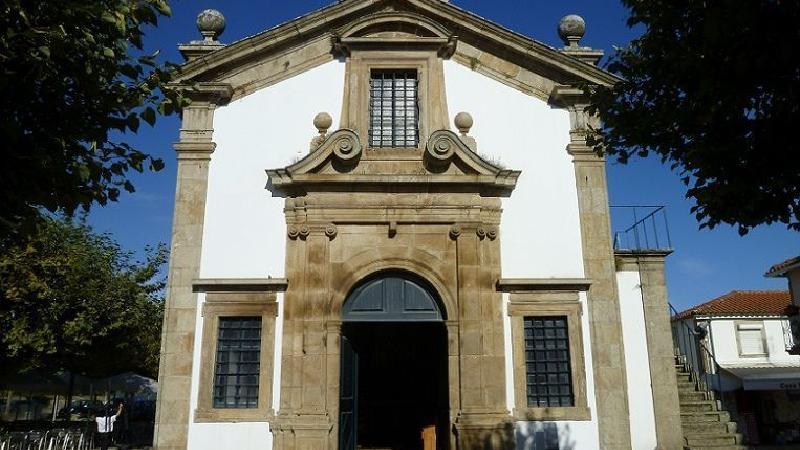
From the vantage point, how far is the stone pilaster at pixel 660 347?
10.3m

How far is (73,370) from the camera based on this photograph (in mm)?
18078

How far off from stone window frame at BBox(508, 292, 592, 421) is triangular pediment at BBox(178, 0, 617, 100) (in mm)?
3736

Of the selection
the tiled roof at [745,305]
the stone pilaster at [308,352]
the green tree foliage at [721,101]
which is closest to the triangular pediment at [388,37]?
the stone pilaster at [308,352]

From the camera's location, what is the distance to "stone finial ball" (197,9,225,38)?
12.3 meters

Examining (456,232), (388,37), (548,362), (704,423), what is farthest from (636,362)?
(388,37)

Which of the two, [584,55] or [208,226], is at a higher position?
[584,55]

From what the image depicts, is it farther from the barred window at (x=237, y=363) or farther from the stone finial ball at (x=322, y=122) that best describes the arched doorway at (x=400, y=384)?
the stone finial ball at (x=322, y=122)

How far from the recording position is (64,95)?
584cm

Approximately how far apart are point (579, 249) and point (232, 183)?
6065 millimetres

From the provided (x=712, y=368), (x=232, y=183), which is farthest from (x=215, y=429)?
(x=712, y=368)

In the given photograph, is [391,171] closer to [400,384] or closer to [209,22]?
[209,22]

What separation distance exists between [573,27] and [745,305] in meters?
20.3

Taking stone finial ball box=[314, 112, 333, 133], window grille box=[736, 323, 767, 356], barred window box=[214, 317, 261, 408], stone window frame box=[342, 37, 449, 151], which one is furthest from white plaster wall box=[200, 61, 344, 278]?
window grille box=[736, 323, 767, 356]

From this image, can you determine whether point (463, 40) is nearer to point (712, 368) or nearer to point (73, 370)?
point (73, 370)
